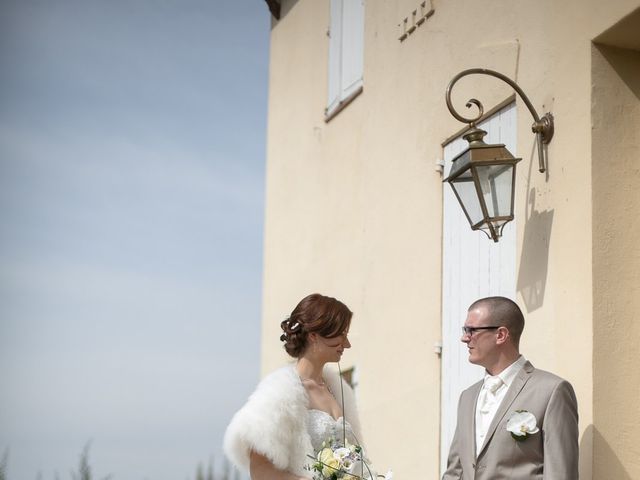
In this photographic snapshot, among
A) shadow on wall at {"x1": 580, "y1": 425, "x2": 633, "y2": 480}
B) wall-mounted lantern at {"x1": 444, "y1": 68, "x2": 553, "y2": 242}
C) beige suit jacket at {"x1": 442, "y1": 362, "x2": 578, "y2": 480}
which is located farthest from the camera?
wall-mounted lantern at {"x1": 444, "y1": 68, "x2": 553, "y2": 242}

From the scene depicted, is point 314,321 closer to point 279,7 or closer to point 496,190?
point 496,190

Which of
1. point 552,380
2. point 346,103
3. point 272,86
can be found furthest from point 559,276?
point 272,86

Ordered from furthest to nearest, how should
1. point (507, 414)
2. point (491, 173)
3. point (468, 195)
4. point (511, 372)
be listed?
1. point (468, 195)
2. point (491, 173)
3. point (511, 372)
4. point (507, 414)

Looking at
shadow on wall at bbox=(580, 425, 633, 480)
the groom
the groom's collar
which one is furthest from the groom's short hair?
shadow on wall at bbox=(580, 425, 633, 480)

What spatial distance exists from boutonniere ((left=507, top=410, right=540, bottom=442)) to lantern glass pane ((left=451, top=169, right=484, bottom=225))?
120 centimetres

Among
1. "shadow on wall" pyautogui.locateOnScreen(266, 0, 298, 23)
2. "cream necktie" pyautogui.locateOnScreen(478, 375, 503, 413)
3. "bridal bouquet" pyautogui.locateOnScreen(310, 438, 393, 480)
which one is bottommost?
"bridal bouquet" pyautogui.locateOnScreen(310, 438, 393, 480)

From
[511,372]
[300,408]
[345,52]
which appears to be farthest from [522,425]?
[345,52]

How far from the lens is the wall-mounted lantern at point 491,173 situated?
17.6ft

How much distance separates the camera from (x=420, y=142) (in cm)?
728

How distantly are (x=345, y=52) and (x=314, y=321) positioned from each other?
4.62m

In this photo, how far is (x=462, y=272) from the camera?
6.46 m

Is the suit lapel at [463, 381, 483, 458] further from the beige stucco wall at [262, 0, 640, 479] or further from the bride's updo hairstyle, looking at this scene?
the bride's updo hairstyle

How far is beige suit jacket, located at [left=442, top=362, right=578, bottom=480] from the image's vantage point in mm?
4570

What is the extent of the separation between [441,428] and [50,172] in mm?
6603
